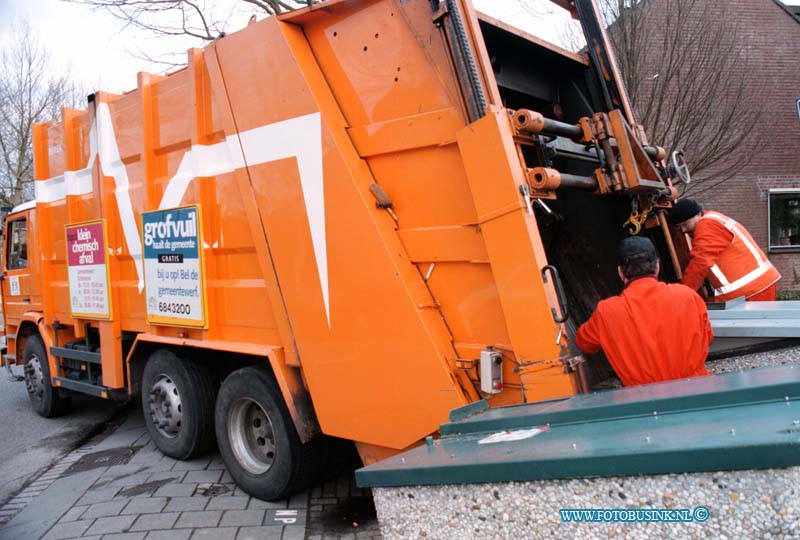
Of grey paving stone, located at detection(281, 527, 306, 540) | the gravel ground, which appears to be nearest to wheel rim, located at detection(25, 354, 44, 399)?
grey paving stone, located at detection(281, 527, 306, 540)

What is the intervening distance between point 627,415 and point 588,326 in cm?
82

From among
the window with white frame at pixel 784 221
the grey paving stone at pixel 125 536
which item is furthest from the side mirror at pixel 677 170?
the window with white frame at pixel 784 221

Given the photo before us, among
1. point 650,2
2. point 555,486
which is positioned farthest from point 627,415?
point 650,2

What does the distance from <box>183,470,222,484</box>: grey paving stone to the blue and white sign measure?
3.89ft

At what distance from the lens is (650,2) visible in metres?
9.44

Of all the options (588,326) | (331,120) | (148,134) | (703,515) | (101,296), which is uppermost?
(148,134)

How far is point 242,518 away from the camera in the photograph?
12.2 feet

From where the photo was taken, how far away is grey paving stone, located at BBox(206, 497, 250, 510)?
12.8ft

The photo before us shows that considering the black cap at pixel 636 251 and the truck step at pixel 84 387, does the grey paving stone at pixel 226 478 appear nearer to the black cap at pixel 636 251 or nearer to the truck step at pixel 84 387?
the truck step at pixel 84 387

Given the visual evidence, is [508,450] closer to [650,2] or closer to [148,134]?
[148,134]

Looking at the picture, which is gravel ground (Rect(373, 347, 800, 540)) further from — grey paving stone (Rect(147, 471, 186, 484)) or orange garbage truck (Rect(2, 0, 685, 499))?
grey paving stone (Rect(147, 471, 186, 484))

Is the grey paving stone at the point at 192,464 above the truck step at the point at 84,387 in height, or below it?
below

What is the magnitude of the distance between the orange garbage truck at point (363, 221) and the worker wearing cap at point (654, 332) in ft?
0.61

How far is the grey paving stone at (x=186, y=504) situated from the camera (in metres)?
3.90
